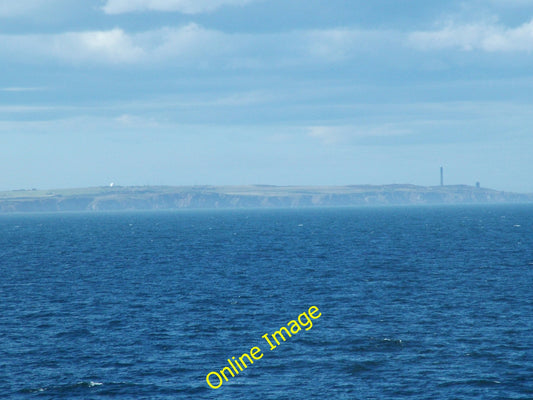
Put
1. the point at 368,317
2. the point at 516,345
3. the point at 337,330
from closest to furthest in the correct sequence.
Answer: the point at 516,345
the point at 337,330
the point at 368,317

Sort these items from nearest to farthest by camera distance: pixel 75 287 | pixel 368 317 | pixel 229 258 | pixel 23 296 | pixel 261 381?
pixel 261 381 < pixel 368 317 < pixel 23 296 < pixel 75 287 < pixel 229 258

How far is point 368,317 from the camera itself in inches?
2640

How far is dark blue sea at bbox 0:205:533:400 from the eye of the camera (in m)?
47.2

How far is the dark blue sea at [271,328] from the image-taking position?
47.2 m

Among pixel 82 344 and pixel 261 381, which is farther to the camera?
pixel 82 344

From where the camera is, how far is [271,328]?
2493 inches

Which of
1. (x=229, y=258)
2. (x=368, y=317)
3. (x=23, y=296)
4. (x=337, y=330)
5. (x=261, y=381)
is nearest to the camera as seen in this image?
(x=261, y=381)

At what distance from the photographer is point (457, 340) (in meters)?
57.5

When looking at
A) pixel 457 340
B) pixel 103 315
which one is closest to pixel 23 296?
pixel 103 315

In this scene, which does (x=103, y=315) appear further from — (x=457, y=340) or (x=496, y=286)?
(x=496, y=286)

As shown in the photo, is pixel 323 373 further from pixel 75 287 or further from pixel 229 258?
pixel 229 258

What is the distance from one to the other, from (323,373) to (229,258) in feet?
249

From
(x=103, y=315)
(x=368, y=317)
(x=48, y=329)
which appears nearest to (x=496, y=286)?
(x=368, y=317)

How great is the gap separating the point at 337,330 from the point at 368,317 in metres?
6.30
